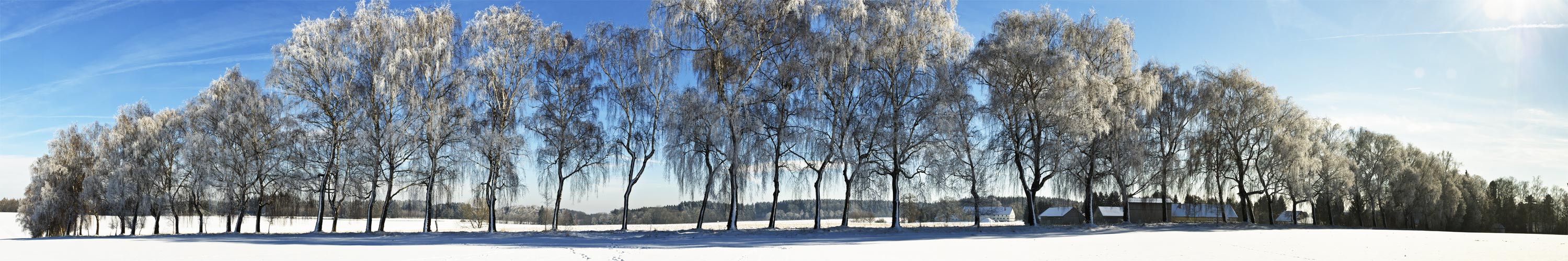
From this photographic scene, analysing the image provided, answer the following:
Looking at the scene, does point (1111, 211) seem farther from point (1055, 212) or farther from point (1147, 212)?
point (1147, 212)

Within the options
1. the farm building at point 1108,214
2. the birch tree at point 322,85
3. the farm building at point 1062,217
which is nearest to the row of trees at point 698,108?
the birch tree at point 322,85

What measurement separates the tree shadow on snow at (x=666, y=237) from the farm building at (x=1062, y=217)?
117ft

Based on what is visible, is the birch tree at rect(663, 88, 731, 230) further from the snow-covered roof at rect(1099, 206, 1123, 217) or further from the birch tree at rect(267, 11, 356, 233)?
the snow-covered roof at rect(1099, 206, 1123, 217)

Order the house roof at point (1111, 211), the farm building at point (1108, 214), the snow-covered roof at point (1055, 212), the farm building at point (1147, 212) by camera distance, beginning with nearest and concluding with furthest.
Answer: the farm building at point (1147, 212)
the farm building at point (1108, 214)
the house roof at point (1111, 211)
the snow-covered roof at point (1055, 212)

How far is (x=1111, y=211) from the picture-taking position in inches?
2534

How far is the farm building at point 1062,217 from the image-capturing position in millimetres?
64312

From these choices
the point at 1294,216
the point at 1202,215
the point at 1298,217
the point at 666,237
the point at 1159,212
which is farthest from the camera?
the point at 1159,212

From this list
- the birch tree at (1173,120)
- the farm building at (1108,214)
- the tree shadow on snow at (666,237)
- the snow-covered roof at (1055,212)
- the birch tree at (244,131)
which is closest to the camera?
the tree shadow on snow at (666,237)

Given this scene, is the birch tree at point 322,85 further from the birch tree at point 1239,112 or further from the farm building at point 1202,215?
the farm building at point 1202,215

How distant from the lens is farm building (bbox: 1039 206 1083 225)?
6431 cm

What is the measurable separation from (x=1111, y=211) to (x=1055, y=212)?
4.68m

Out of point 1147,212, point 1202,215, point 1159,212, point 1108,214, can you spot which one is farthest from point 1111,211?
point 1202,215

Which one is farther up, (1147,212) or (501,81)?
(501,81)

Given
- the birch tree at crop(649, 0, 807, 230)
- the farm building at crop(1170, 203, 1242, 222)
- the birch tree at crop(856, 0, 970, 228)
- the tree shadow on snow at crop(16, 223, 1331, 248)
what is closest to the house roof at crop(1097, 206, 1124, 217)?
the farm building at crop(1170, 203, 1242, 222)
